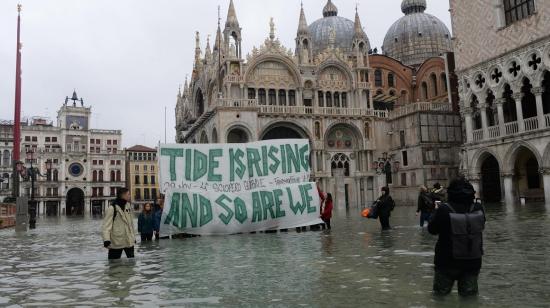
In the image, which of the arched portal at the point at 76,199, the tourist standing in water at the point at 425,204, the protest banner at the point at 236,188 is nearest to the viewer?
the tourist standing in water at the point at 425,204

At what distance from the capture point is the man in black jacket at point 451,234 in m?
5.48

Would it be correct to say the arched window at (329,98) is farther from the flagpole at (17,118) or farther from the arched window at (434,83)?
the flagpole at (17,118)

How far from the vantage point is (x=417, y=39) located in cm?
6519

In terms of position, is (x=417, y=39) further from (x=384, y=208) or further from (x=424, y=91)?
(x=384, y=208)

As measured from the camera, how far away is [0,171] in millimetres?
82188

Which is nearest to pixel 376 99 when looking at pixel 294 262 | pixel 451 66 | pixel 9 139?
pixel 451 66

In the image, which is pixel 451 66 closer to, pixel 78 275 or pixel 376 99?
pixel 376 99

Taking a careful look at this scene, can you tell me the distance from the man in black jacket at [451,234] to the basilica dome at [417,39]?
61.4m

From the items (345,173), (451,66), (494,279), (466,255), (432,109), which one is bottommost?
(494,279)

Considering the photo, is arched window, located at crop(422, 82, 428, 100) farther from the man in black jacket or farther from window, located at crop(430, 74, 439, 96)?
the man in black jacket

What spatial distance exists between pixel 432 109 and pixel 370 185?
355 inches

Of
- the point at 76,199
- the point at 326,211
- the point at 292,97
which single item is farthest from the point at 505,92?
the point at 76,199

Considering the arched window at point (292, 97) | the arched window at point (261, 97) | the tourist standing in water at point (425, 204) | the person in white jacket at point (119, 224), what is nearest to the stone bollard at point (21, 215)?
the person in white jacket at point (119, 224)

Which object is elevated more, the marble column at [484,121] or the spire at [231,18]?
the spire at [231,18]
